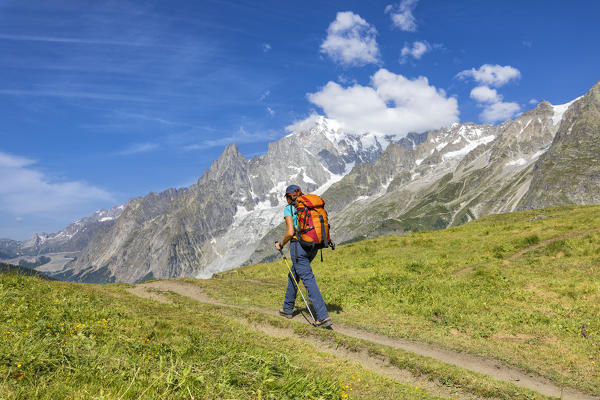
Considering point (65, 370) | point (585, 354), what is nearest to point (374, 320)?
point (585, 354)

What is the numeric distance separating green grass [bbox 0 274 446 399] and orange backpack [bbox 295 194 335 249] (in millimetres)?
4192

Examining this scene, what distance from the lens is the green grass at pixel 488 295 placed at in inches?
473

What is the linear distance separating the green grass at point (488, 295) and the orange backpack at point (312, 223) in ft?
13.8

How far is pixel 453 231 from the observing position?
3747 centimetres

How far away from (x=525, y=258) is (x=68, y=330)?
2436 cm

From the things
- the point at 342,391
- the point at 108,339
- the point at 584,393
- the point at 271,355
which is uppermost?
the point at 108,339

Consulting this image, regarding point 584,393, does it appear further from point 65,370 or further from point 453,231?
point 453,231

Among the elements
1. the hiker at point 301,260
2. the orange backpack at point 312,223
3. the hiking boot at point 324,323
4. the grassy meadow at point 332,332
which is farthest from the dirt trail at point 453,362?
the orange backpack at point 312,223

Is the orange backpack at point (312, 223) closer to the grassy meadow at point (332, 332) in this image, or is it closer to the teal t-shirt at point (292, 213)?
the teal t-shirt at point (292, 213)

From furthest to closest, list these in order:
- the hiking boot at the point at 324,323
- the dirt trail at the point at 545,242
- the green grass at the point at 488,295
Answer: the dirt trail at the point at 545,242
the hiking boot at the point at 324,323
the green grass at the point at 488,295

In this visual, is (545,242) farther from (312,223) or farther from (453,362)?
(312,223)

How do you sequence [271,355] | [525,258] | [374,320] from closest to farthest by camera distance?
[271,355] < [374,320] < [525,258]

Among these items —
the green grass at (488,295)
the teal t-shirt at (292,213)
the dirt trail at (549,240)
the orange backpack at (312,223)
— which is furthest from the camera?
the dirt trail at (549,240)

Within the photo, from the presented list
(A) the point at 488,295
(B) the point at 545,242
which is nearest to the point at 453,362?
(A) the point at 488,295
